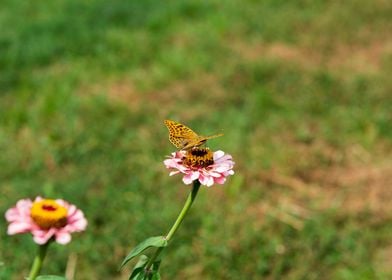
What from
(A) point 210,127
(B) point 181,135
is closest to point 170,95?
(A) point 210,127

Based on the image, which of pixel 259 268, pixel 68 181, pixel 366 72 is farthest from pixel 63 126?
pixel 366 72

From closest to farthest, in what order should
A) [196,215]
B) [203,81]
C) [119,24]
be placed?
[196,215], [203,81], [119,24]

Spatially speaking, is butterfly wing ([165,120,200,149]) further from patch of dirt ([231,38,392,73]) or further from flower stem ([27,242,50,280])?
patch of dirt ([231,38,392,73])

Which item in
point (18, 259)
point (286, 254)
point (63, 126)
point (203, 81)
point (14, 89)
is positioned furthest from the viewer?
point (203, 81)

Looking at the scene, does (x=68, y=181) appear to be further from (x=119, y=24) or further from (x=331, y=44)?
(x=331, y=44)

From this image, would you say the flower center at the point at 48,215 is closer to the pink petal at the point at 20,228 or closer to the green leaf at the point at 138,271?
the pink petal at the point at 20,228

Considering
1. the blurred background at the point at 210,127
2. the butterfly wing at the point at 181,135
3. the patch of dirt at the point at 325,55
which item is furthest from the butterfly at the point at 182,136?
the patch of dirt at the point at 325,55

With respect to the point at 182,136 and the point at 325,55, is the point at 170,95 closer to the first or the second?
the point at 325,55
